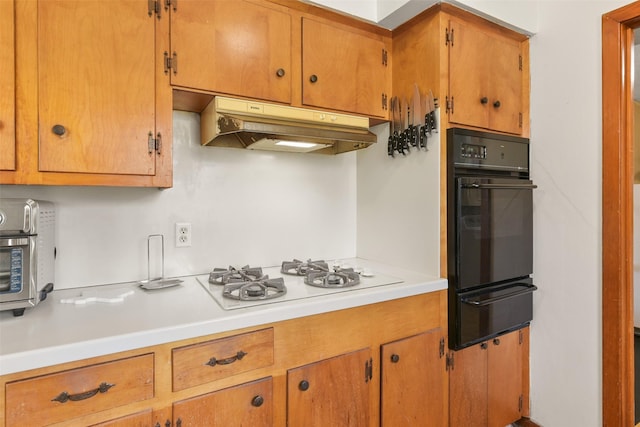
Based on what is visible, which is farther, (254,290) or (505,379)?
(505,379)

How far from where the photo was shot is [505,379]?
182cm

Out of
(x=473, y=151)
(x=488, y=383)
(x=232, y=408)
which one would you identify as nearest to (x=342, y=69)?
(x=473, y=151)

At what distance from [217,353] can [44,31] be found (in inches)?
46.4

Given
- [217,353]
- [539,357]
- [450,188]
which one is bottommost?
[539,357]

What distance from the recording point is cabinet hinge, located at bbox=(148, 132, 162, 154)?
1.30 metres

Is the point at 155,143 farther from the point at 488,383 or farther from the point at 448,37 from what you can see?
the point at 488,383

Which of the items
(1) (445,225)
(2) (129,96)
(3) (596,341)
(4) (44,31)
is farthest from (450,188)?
(4) (44,31)

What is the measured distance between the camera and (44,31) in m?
1.14

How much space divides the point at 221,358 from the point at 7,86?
107cm

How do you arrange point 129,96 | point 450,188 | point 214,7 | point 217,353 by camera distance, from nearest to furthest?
1. point 217,353
2. point 129,96
3. point 214,7
4. point 450,188

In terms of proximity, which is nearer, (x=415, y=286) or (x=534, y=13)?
(x=415, y=286)

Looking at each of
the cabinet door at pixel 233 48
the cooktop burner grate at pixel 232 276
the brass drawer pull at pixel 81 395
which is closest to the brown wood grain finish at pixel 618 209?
the cabinet door at pixel 233 48

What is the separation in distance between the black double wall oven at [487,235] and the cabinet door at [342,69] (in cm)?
46

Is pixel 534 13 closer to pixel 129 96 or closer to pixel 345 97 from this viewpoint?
pixel 345 97
